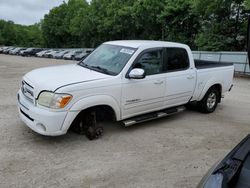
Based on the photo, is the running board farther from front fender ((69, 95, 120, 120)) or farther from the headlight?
the headlight

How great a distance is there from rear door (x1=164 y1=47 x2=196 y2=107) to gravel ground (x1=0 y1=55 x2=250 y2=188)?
0.56 metres

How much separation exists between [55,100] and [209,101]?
13.4 feet

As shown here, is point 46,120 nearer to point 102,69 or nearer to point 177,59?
point 102,69

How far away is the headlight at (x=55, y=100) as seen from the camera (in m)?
3.93

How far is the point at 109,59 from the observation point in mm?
5059

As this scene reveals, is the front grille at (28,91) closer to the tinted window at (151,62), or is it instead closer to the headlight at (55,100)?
the headlight at (55,100)

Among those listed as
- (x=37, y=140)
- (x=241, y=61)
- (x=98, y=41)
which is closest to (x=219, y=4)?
(x=241, y=61)

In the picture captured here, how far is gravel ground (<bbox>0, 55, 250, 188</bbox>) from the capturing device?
340 cm

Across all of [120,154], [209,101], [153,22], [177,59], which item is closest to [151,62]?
[177,59]

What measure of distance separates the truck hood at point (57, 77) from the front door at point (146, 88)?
20.9 inches

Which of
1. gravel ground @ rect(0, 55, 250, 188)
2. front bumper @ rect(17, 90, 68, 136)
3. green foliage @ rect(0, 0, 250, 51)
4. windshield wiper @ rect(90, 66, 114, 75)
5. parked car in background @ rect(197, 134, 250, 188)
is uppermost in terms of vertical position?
green foliage @ rect(0, 0, 250, 51)

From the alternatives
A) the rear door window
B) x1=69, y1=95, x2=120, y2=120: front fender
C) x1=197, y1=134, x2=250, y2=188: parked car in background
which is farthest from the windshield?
x1=197, y1=134, x2=250, y2=188: parked car in background

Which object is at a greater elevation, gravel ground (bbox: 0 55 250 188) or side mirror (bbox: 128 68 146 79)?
side mirror (bbox: 128 68 146 79)

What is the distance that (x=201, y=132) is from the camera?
522 cm
